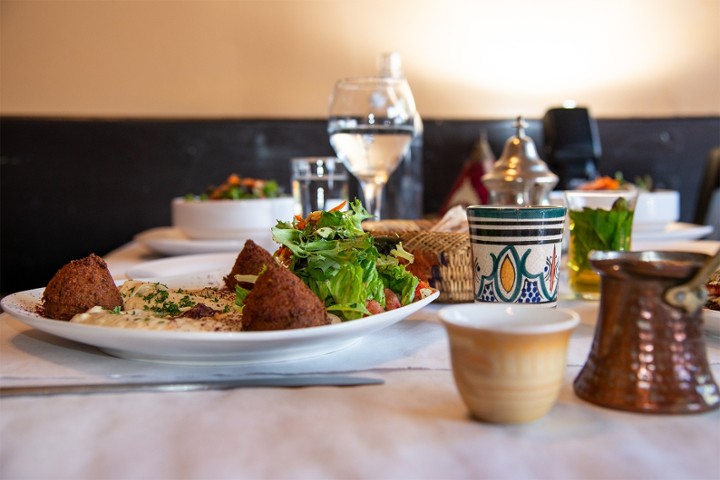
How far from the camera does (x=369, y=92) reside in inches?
57.1

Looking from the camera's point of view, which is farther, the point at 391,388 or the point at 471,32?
the point at 471,32

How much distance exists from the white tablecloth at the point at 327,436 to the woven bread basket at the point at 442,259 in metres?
0.38

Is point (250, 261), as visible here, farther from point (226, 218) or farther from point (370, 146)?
point (226, 218)

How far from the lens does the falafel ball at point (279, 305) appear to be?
71cm

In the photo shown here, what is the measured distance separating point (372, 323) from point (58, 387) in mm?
281

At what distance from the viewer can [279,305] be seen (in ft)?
2.33

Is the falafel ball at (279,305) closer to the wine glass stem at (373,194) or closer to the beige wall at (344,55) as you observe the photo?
the wine glass stem at (373,194)

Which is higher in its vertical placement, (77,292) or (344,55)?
(344,55)

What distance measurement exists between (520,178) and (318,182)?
442 mm

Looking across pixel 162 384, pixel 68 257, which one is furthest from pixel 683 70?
pixel 162 384

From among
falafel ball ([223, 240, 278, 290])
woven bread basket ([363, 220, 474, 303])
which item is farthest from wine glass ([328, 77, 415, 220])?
falafel ball ([223, 240, 278, 290])

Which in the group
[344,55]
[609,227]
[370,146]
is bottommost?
[609,227]

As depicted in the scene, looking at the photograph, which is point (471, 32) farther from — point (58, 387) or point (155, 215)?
point (58, 387)

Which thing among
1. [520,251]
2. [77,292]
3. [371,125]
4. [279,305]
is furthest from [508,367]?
[371,125]
